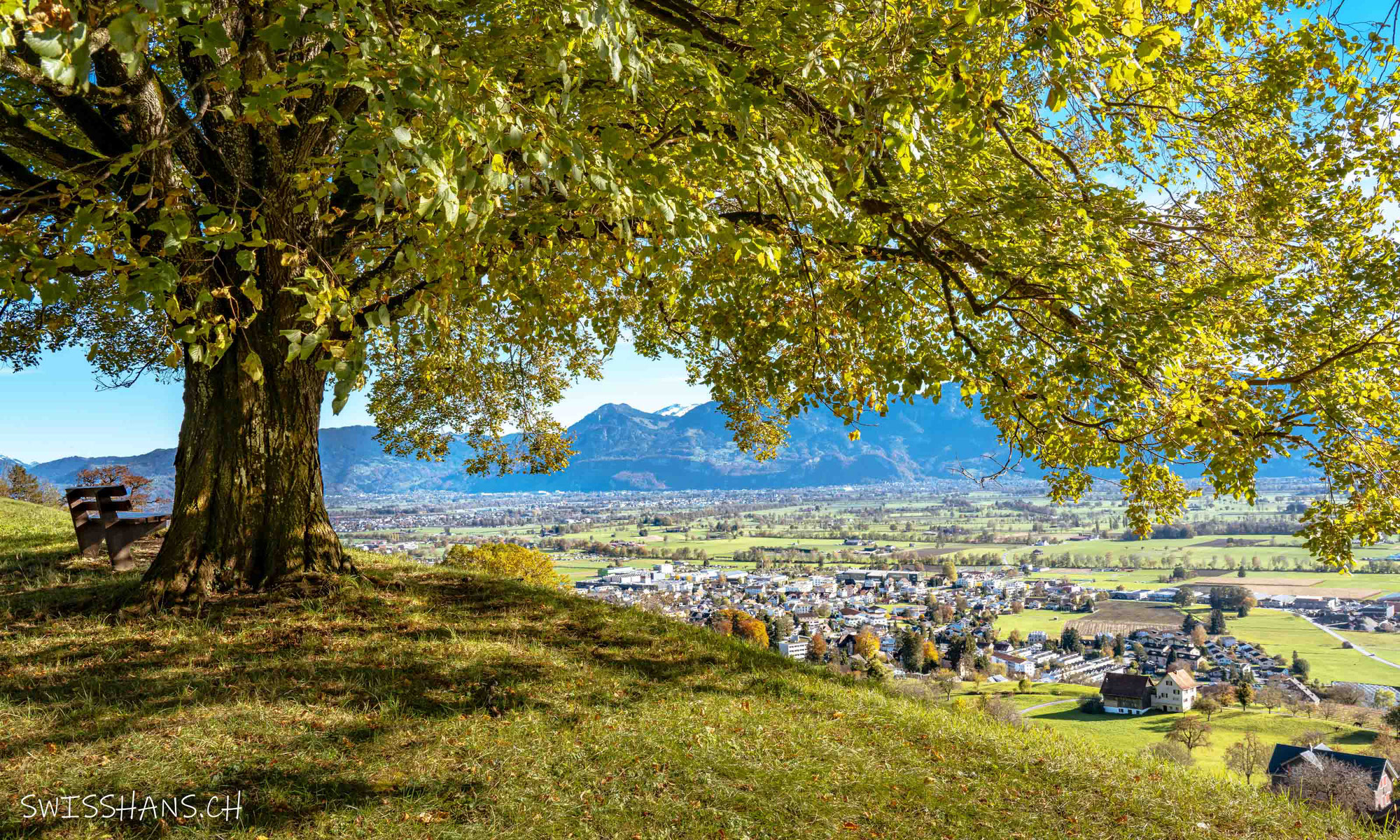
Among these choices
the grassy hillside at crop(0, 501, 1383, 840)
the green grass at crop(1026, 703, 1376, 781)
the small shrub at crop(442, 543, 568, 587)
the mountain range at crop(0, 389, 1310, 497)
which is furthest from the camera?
the mountain range at crop(0, 389, 1310, 497)

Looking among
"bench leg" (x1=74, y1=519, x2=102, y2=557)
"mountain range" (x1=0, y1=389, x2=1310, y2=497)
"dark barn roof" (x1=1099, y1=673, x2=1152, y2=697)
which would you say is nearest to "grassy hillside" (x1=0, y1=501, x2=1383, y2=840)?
"bench leg" (x1=74, y1=519, x2=102, y2=557)

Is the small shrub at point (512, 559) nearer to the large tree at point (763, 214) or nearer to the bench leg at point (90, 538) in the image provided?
the bench leg at point (90, 538)

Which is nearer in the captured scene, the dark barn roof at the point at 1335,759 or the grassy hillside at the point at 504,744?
the grassy hillside at the point at 504,744

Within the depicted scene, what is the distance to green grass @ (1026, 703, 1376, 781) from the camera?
1656 centimetres

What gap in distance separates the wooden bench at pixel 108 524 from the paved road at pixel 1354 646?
136ft

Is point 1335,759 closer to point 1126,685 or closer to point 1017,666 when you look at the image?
point 1126,685

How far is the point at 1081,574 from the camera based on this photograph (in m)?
55.7

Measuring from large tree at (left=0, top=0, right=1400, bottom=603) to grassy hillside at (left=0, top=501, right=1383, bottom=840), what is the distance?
2.25 metres

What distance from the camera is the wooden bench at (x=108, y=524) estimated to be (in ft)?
35.0

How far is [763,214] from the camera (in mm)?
7859

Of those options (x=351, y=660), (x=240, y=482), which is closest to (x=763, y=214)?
(x=351, y=660)

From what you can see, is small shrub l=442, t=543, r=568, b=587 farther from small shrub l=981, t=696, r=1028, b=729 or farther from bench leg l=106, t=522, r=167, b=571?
small shrub l=981, t=696, r=1028, b=729

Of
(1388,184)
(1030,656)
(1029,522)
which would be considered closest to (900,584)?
(1030,656)

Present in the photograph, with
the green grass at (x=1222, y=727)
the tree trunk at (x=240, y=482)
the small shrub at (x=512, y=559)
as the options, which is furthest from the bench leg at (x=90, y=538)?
the green grass at (x=1222, y=727)
